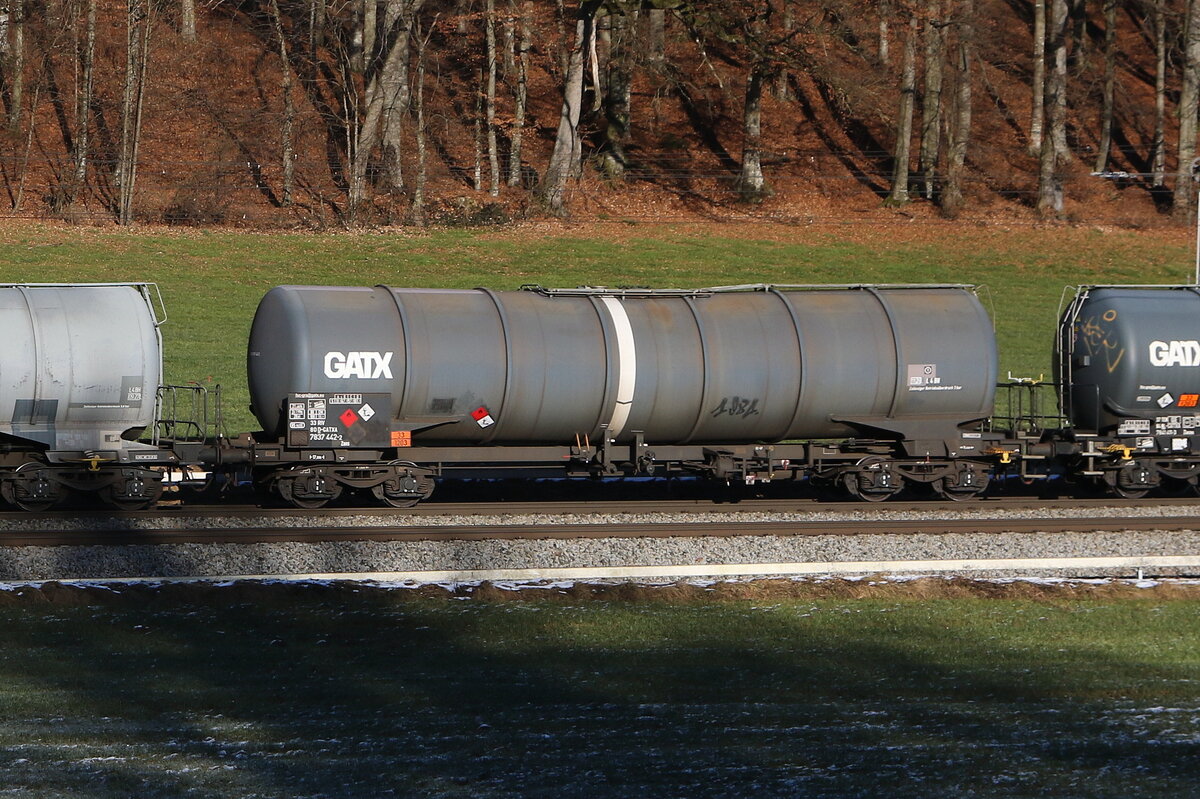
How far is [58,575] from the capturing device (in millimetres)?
14773

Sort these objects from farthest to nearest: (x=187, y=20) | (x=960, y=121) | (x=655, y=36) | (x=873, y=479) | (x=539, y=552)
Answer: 1. (x=187, y=20)
2. (x=655, y=36)
3. (x=960, y=121)
4. (x=873, y=479)
5. (x=539, y=552)

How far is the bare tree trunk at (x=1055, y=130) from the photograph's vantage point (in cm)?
4928

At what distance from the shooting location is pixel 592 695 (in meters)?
9.70

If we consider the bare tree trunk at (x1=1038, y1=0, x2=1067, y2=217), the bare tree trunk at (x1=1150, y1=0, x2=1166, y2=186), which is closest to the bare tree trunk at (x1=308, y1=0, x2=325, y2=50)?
the bare tree trunk at (x1=1038, y1=0, x2=1067, y2=217)

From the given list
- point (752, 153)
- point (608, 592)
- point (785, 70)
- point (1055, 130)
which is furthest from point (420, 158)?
point (608, 592)

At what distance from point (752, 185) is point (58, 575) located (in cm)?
3840

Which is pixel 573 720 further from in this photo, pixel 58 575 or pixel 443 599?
pixel 58 575

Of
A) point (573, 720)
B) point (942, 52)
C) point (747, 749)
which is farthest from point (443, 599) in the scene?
point (942, 52)

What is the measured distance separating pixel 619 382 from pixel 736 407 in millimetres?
1843

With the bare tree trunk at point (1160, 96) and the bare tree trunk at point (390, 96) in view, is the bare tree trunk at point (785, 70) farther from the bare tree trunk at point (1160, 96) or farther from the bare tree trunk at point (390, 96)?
the bare tree trunk at point (1160, 96)

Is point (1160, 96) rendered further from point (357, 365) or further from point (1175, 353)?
point (357, 365)

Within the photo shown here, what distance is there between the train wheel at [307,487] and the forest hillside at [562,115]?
26.7 metres

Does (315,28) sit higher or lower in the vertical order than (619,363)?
higher

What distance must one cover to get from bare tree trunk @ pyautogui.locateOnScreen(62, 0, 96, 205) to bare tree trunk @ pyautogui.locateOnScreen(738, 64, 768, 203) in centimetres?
2369
